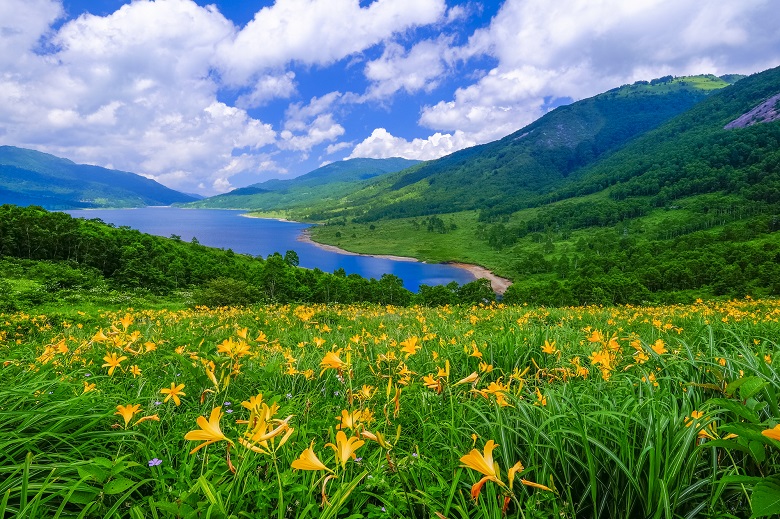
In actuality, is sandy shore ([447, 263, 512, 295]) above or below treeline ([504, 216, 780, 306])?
below

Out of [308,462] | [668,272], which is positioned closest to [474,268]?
[668,272]

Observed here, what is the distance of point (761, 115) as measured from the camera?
555ft

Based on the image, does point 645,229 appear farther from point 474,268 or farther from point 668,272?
point 668,272

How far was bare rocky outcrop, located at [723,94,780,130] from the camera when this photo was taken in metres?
163

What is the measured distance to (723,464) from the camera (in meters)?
1.96

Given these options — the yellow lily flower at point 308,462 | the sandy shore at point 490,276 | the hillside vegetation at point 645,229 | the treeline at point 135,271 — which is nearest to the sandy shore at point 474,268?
the sandy shore at point 490,276

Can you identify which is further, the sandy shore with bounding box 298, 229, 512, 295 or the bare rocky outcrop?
the bare rocky outcrop

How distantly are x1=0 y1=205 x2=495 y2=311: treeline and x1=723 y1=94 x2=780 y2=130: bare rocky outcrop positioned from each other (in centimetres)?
21085

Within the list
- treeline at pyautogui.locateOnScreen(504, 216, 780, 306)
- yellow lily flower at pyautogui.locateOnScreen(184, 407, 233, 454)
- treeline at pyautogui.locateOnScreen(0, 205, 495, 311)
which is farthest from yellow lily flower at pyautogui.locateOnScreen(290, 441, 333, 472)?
treeline at pyautogui.locateOnScreen(504, 216, 780, 306)

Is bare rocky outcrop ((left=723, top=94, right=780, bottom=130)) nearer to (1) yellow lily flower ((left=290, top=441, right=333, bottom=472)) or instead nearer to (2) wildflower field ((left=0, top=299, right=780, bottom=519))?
(2) wildflower field ((left=0, top=299, right=780, bottom=519))

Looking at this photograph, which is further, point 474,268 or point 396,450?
point 474,268

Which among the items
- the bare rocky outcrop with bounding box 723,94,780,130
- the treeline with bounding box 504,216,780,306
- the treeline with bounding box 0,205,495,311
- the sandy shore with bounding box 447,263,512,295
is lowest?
the sandy shore with bounding box 447,263,512,295

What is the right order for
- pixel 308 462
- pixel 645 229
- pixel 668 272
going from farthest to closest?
pixel 645 229 < pixel 668 272 < pixel 308 462

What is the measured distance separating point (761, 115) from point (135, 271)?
815 feet
